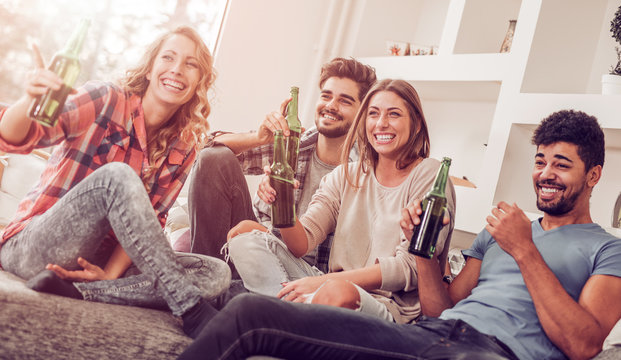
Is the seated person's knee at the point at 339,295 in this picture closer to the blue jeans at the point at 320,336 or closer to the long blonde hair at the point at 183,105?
the blue jeans at the point at 320,336

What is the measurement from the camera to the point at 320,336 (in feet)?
4.00

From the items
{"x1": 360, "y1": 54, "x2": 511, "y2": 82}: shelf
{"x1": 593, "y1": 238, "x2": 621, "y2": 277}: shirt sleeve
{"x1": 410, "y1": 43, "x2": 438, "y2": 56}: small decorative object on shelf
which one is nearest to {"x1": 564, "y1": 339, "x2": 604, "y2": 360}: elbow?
{"x1": 593, "y1": 238, "x2": 621, "y2": 277}: shirt sleeve

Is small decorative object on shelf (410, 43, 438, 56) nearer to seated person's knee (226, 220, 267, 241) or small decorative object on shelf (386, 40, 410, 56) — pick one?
small decorative object on shelf (386, 40, 410, 56)

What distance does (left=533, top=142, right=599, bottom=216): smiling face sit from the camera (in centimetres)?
158

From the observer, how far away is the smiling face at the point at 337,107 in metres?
2.36

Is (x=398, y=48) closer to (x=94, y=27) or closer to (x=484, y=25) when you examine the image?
(x=484, y=25)

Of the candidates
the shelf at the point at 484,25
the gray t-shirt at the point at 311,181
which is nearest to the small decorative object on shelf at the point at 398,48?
the shelf at the point at 484,25

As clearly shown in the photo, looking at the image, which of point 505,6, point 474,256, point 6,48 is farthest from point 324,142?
point 6,48

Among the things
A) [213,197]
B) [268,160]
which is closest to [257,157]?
[268,160]

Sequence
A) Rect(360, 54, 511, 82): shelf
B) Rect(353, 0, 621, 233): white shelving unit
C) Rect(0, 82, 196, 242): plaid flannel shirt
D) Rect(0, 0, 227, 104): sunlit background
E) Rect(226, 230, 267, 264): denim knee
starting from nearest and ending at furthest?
Rect(0, 82, 196, 242): plaid flannel shirt < Rect(226, 230, 267, 264): denim knee < Rect(353, 0, 621, 233): white shelving unit < Rect(360, 54, 511, 82): shelf < Rect(0, 0, 227, 104): sunlit background

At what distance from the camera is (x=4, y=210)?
2.64m

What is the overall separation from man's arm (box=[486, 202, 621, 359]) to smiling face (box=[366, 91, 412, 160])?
20.1 inches

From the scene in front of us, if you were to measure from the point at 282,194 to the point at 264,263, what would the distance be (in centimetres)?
26

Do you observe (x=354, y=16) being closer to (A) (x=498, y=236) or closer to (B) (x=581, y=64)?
(B) (x=581, y=64)
